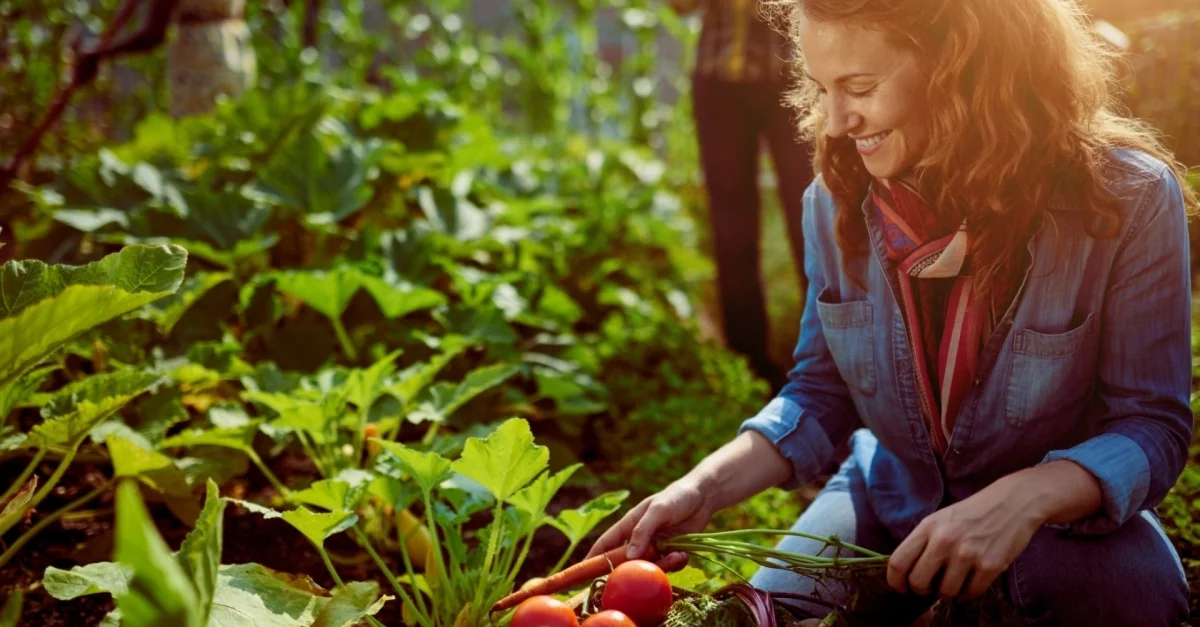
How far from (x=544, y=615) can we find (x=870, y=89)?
866 mm

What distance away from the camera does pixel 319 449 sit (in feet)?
7.35

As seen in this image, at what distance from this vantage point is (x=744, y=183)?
3590 mm

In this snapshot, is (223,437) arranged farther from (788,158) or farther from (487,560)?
(788,158)

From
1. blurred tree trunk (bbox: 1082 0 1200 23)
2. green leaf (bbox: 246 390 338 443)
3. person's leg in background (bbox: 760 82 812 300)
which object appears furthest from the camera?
blurred tree trunk (bbox: 1082 0 1200 23)

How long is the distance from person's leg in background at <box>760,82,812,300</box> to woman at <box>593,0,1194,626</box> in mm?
1600

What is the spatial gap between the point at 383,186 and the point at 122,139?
130 inches

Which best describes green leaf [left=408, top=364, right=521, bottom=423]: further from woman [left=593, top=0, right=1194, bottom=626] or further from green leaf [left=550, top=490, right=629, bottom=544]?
woman [left=593, top=0, right=1194, bottom=626]

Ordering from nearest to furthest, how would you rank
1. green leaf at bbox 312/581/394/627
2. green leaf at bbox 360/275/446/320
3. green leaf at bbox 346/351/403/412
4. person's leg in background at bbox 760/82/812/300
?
green leaf at bbox 312/581/394/627, green leaf at bbox 346/351/403/412, green leaf at bbox 360/275/446/320, person's leg in background at bbox 760/82/812/300

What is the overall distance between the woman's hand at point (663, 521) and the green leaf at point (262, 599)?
17.3 inches

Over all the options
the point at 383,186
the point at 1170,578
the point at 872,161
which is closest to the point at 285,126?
the point at 383,186

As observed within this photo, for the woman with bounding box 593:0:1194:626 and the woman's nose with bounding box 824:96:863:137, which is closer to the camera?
the woman with bounding box 593:0:1194:626

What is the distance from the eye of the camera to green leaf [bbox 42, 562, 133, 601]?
4.60ft

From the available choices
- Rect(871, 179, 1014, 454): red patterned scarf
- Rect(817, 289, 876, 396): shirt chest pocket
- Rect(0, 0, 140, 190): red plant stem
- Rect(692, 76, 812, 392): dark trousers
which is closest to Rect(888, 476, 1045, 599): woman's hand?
Rect(871, 179, 1014, 454): red patterned scarf

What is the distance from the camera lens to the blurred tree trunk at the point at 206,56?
4.38 metres
